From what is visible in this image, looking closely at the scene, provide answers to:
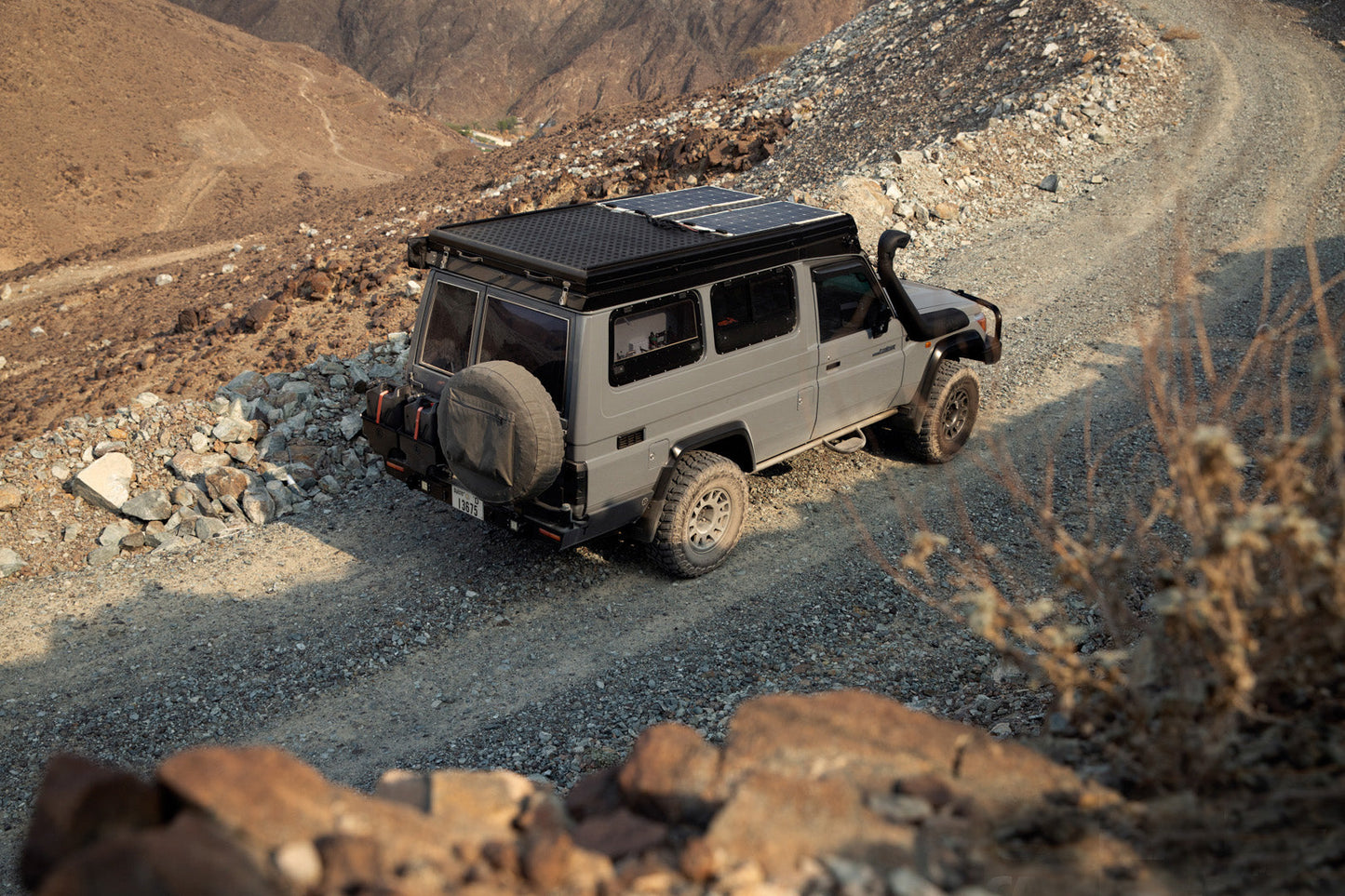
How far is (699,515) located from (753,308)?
1.37 metres

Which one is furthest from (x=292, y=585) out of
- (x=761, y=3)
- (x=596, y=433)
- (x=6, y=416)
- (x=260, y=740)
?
(x=761, y=3)

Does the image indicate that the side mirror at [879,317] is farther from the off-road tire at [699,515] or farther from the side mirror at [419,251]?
the side mirror at [419,251]

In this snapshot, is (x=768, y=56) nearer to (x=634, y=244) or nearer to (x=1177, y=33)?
(x=1177, y=33)

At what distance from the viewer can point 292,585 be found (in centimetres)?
611

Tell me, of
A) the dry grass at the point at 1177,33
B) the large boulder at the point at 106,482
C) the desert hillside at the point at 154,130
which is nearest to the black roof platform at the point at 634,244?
the large boulder at the point at 106,482

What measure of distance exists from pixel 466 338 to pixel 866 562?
296cm

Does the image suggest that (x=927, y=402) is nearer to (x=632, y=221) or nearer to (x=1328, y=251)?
(x=632, y=221)

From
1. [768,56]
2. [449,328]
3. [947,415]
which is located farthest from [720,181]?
[768,56]

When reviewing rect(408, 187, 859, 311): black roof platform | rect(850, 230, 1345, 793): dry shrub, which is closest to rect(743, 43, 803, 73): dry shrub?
rect(408, 187, 859, 311): black roof platform

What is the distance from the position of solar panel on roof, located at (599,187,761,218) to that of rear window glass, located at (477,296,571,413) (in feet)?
4.32

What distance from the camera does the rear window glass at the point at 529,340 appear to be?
17.0 feet

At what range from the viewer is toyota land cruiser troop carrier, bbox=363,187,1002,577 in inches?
201

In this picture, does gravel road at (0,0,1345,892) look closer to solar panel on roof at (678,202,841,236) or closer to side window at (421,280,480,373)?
side window at (421,280,480,373)

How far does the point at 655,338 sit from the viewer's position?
5410mm
